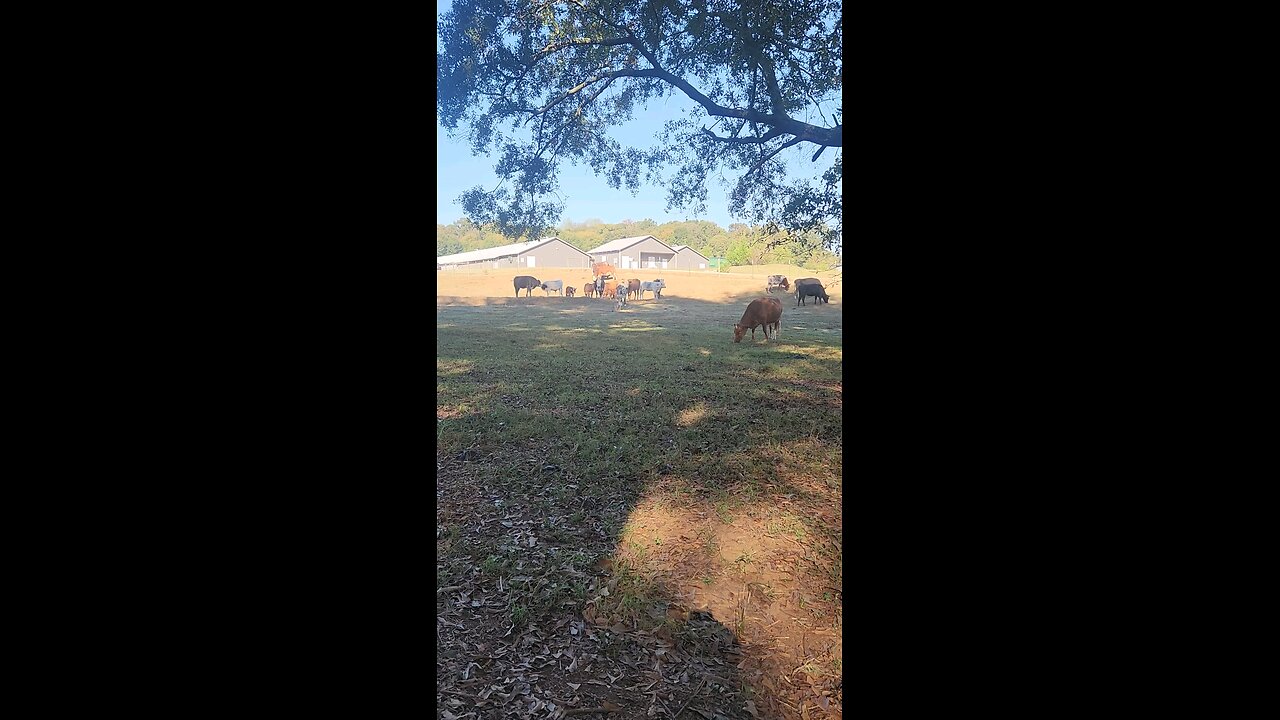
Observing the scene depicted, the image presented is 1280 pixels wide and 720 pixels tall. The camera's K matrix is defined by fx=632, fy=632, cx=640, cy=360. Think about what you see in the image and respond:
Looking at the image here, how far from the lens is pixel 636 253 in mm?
10711

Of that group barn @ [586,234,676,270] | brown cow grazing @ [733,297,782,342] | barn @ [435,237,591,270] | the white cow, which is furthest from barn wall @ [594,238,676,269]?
brown cow grazing @ [733,297,782,342]

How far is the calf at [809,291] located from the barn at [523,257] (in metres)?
3.71

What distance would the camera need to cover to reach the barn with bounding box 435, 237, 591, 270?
10047 millimetres

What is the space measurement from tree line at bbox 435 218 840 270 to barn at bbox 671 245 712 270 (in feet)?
0.59

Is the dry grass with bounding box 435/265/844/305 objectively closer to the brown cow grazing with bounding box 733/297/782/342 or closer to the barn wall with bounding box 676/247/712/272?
the barn wall with bounding box 676/247/712/272

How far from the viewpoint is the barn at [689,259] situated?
10391 millimetres

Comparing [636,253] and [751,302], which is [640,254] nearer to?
[636,253]
